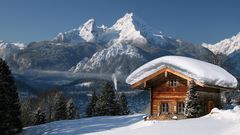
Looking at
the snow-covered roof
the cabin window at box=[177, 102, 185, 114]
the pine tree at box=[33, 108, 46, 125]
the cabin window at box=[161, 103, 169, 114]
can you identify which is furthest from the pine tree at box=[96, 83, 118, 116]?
the cabin window at box=[177, 102, 185, 114]

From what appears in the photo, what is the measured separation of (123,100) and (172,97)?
4783cm

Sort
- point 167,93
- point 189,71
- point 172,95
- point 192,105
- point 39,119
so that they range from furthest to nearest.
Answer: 1. point 39,119
2. point 167,93
3. point 172,95
4. point 189,71
5. point 192,105

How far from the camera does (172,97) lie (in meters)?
40.0

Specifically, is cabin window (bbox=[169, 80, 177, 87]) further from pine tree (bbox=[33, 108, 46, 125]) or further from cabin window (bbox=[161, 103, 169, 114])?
pine tree (bbox=[33, 108, 46, 125])

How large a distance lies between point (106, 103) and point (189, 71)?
124 feet

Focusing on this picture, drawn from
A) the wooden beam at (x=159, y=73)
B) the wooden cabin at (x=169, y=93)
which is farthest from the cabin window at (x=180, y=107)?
the wooden beam at (x=159, y=73)

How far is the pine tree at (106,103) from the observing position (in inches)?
2847

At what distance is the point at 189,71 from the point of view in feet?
118

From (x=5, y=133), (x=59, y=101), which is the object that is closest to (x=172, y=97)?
(x=5, y=133)

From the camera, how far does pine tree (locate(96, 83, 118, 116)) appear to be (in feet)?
237

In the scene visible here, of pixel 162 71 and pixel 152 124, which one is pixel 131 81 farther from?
pixel 152 124

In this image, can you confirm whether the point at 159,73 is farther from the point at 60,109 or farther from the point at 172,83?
the point at 60,109

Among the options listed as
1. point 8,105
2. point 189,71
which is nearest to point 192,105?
point 189,71

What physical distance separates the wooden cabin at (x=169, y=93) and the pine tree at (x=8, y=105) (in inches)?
478
